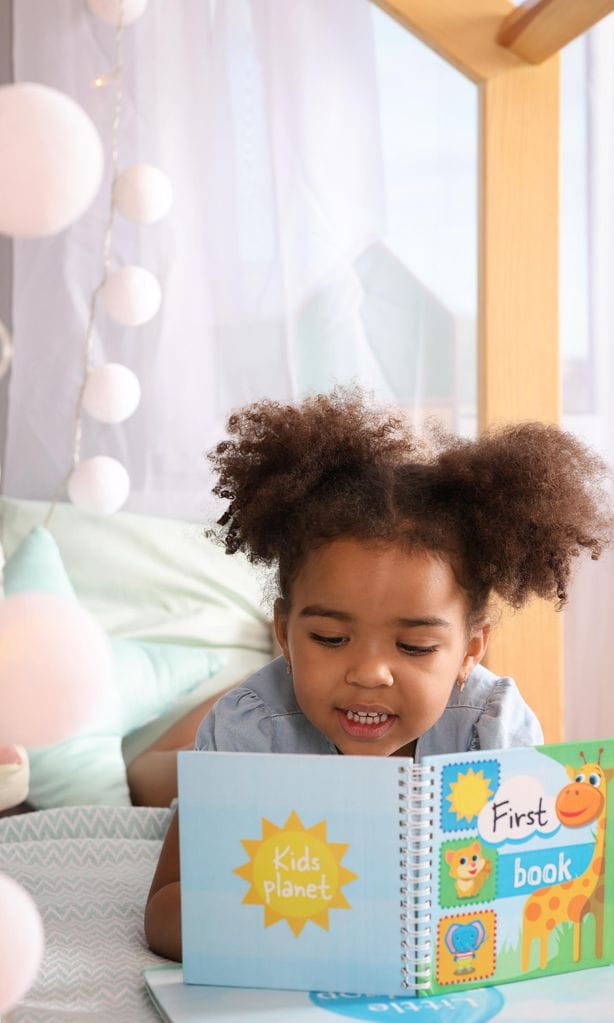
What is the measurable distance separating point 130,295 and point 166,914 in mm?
651

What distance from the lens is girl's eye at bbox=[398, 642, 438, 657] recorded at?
97 cm

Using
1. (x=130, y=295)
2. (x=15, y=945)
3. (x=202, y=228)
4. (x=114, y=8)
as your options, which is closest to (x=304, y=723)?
(x=130, y=295)

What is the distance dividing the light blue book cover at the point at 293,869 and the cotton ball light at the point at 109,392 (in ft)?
1.83

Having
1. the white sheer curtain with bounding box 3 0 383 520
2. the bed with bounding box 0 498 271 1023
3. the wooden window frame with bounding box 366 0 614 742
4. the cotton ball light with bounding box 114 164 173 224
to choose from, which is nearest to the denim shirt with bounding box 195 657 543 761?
the bed with bounding box 0 498 271 1023

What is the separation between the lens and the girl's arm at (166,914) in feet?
2.93

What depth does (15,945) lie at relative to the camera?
0.49 meters

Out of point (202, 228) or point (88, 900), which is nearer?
point (88, 900)

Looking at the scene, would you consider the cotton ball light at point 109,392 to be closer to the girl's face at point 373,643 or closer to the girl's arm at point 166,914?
the girl's face at point 373,643

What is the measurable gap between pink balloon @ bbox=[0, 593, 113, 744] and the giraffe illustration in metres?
0.40

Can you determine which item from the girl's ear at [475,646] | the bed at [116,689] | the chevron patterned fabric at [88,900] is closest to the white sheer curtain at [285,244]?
the bed at [116,689]

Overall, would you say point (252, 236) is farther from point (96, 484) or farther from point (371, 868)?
point (371, 868)

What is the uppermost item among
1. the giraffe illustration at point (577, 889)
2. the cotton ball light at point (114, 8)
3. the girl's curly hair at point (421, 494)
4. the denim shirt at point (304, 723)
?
the cotton ball light at point (114, 8)

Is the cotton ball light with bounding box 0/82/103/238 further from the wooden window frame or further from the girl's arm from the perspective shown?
the wooden window frame

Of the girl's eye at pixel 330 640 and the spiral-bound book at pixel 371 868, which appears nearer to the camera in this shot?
the spiral-bound book at pixel 371 868
